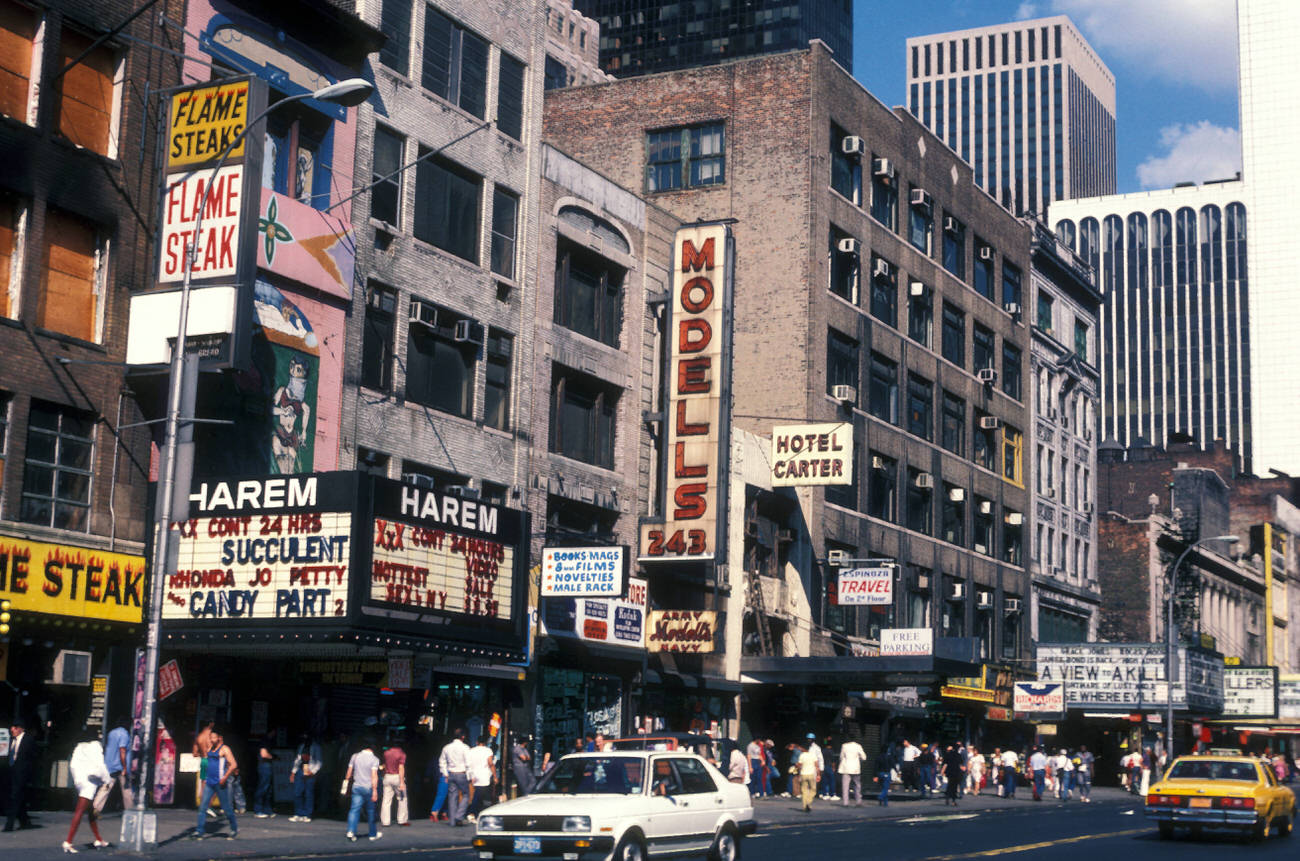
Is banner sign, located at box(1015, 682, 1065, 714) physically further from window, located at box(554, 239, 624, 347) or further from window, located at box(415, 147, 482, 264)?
window, located at box(415, 147, 482, 264)

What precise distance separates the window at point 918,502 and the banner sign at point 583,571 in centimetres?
2700

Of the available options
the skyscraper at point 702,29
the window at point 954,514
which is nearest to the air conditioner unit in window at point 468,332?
the window at point 954,514

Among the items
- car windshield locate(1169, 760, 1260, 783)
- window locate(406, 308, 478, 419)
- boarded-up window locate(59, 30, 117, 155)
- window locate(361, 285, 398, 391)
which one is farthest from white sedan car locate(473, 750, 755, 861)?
window locate(406, 308, 478, 419)

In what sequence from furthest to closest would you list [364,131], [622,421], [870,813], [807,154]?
1. [807,154]
2. [622,421]
3. [870,813]
4. [364,131]

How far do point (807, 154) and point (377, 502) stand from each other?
3069 centimetres

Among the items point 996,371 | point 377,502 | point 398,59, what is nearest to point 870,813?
point 377,502

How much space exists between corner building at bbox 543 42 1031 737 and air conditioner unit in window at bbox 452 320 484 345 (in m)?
9.85

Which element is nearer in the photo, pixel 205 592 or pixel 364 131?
pixel 205 592

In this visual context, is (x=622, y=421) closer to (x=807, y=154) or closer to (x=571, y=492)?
(x=571, y=492)

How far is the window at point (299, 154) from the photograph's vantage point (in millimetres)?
34219

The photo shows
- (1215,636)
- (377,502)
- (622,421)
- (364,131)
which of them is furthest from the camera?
(1215,636)

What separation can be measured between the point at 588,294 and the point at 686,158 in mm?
15134

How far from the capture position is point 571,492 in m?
43.3

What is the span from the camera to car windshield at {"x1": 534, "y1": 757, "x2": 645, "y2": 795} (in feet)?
72.5
